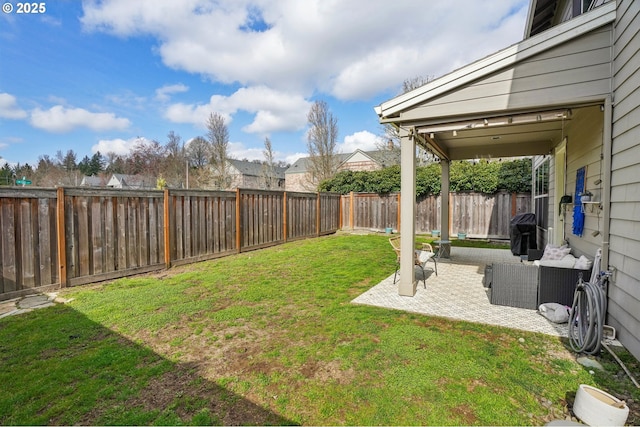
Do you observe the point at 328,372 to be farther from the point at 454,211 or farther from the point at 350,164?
the point at 350,164

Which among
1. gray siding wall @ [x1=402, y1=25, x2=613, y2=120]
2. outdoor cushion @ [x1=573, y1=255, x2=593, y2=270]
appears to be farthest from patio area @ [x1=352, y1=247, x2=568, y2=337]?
gray siding wall @ [x1=402, y1=25, x2=613, y2=120]

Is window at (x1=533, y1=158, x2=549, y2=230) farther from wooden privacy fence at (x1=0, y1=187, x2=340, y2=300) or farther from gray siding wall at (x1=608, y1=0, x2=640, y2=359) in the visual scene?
wooden privacy fence at (x1=0, y1=187, x2=340, y2=300)

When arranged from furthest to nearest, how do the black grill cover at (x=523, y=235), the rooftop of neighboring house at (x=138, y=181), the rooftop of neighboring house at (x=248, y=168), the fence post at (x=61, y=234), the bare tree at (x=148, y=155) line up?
the rooftop of neighboring house at (x=248, y=168) < the bare tree at (x=148, y=155) < the rooftop of neighboring house at (x=138, y=181) < the black grill cover at (x=523, y=235) < the fence post at (x=61, y=234)

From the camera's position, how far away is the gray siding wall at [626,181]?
8.71 ft

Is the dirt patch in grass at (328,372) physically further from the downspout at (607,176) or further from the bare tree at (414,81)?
the bare tree at (414,81)

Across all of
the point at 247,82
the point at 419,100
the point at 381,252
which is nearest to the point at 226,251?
the point at 381,252

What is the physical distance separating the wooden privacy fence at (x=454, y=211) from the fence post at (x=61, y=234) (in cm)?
993

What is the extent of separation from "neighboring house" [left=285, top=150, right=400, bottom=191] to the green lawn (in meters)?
19.9

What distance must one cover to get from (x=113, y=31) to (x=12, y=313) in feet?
25.7

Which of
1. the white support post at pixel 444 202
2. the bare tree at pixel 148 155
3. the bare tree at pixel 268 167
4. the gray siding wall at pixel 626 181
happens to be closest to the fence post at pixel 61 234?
the gray siding wall at pixel 626 181

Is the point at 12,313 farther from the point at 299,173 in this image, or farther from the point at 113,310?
the point at 299,173

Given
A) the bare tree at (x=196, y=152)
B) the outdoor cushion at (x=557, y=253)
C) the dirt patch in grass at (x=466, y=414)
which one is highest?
the bare tree at (x=196, y=152)

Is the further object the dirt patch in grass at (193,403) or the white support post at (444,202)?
the white support post at (444,202)

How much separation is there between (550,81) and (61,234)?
23.5 feet
